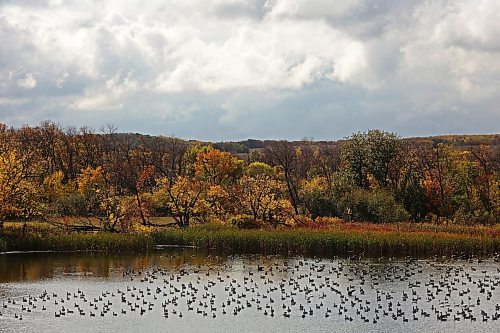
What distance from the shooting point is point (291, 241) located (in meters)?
48.2

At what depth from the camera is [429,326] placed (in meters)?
26.0

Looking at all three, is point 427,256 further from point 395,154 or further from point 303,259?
point 395,154

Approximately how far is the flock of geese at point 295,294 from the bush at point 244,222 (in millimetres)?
12875

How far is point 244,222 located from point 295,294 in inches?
902

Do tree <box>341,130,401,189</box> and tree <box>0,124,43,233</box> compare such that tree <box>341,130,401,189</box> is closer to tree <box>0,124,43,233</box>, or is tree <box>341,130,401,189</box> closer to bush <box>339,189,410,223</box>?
bush <box>339,189,410,223</box>

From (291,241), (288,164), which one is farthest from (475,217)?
(288,164)

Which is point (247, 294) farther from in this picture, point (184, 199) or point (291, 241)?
point (184, 199)

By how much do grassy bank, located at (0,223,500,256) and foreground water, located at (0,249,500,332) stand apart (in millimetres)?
3117

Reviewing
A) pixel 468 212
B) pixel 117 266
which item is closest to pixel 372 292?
pixel 117 266

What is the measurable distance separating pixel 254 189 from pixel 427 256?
718 inches

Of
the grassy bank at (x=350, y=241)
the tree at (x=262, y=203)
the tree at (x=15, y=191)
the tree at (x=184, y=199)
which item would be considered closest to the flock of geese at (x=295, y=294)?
the grassy bank at (x=350, y=241)

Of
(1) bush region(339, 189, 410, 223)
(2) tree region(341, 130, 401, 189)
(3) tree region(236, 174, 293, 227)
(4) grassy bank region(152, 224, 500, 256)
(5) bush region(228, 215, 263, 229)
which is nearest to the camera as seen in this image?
(4) grassy bank region(152, 224, 500, 256)

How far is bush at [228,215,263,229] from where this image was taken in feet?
180

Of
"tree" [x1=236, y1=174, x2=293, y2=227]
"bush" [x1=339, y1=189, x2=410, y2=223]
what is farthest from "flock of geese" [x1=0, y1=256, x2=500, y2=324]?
"bush" [x1=339, y1=189, x2=410, y2=223]
